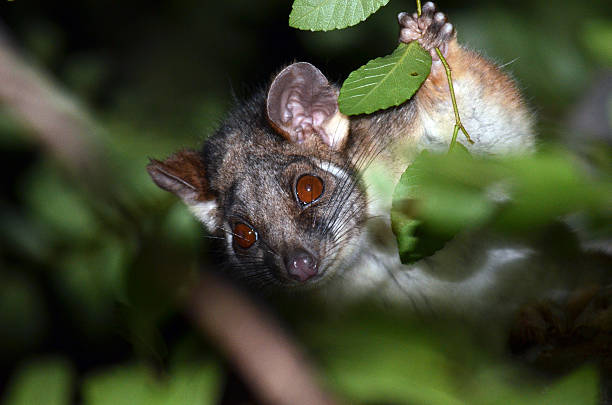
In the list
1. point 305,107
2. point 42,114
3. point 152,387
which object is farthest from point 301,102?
point 152,387

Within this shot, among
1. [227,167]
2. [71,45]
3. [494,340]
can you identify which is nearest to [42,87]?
[227,167]

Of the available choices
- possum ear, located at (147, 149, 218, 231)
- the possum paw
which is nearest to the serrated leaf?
the possum paw

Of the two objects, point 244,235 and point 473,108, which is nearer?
point 473,108

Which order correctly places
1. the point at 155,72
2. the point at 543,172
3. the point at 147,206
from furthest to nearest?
1. the point at 155,72
2. the point at 147,206
3. the point at 543,172

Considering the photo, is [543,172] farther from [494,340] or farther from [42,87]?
[494,340]

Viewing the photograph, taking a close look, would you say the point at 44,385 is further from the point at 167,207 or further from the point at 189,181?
the point at 189,181

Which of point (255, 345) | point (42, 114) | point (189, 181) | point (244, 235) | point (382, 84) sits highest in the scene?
point (42, 114)

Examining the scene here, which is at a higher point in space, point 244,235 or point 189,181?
point 189,181
